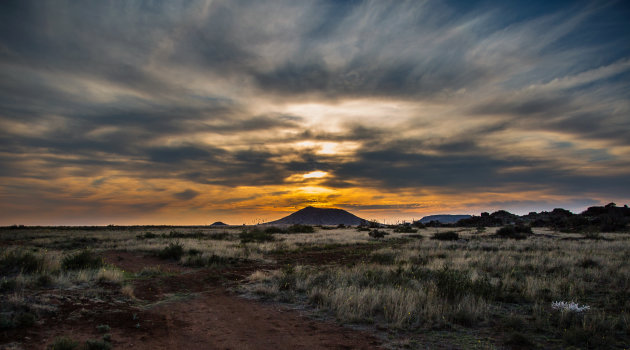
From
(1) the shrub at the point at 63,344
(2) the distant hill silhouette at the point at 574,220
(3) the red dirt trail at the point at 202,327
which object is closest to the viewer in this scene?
(1) the shrub at the point at 63,344

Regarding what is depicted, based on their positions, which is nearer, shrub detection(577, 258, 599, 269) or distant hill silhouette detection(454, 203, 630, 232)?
shrub detection(577, 258, 599, 269)

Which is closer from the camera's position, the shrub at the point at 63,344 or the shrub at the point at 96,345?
the shrub at the point at 63,344

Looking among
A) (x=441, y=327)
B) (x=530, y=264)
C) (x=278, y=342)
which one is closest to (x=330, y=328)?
(x=278, y=342)

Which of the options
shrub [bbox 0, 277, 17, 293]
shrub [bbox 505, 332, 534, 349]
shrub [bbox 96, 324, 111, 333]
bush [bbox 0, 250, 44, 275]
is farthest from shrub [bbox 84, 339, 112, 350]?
bush [bbox 0, 250, 44, 275]

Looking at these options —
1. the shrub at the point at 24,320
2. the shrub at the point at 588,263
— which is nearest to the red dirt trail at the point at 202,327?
the shrub at the point at 24,320

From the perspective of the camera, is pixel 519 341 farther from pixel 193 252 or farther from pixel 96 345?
pixel 193 252

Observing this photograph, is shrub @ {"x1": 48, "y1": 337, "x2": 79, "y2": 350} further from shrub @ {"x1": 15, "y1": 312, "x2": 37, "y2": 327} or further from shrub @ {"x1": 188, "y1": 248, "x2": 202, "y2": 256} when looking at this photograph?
shrub @ {"x1": 188, "y1": 248, "x2": 202, "y2": 256}

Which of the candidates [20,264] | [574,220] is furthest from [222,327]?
[574,220]

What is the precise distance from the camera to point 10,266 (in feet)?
41.0

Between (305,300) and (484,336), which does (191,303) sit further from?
(484,336)

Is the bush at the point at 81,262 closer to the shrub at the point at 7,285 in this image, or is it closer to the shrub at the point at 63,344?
the shrub at the point at 7,285

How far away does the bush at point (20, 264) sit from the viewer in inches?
477

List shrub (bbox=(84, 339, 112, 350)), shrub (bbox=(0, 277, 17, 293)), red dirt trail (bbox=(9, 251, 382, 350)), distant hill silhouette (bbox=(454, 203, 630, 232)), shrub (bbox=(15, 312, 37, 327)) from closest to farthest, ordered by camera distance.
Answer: shrub (bbox=(84, 339, 112, 350)) < red dirt trail (bbox=(9, 251, 382, 350)) < shrub (bbox=(15, 312, 37, 327)) < shrub (bbox=(0, 277, 17, 293)) < distant hill silhouette (bbox=(454, 203, 630, 232))

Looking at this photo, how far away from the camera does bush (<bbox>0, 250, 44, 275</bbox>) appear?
1211cm
